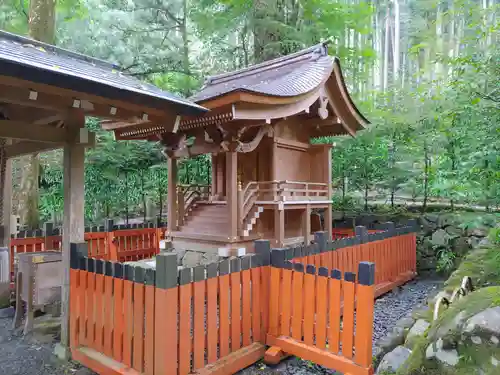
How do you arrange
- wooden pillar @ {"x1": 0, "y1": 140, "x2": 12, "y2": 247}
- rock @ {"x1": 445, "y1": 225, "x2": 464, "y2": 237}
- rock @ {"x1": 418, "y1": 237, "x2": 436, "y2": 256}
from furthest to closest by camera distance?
1. rock @ {"x1": 418, "y1": 237, "x2": 436, "y2": 256}
2. rock @ {"x1": 445, "y1": 225, "x2": 464, "y2": 237}
3. wooden pillar @ {"x1": 0, "y1": 140, "x2": 12, "y2": 247}

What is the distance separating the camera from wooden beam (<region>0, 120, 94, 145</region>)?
12.7ft

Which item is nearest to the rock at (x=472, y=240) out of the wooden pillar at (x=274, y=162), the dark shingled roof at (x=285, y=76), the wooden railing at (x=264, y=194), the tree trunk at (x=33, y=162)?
the wooden railing at (x=264, y=194)

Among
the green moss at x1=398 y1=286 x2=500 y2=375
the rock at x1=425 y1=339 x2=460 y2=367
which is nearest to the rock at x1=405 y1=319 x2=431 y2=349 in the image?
the green moss at x1=398 y1=286 x2=500 y2=375

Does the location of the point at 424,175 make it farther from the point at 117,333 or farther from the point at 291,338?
the point at 117,333

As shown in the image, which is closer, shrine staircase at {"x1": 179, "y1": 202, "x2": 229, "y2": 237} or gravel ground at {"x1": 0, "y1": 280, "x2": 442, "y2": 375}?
gravel ground at {"x1": 0, "y1": 280, "x2": 442, "y2": 375}

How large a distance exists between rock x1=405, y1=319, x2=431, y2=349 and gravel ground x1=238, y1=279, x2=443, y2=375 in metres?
1.13

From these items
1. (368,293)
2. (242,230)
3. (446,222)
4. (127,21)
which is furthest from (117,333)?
(127,21)

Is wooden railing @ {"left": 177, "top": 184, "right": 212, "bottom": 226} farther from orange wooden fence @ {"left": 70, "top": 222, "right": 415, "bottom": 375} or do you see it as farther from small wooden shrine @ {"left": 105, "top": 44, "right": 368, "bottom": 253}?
orange wooden fence @ {"left": 70, "top": 222, "right": 415, "bottom": 375}

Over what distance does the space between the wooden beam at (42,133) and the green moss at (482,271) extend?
4.80 meters

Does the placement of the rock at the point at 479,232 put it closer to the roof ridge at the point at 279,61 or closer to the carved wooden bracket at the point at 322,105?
the carved wooden bracket at the point at 322,105

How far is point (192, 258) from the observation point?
7727 mm

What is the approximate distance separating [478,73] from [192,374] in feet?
18.9

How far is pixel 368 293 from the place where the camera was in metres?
3.44

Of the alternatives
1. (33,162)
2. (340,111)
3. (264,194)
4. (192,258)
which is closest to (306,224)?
(264,194)
